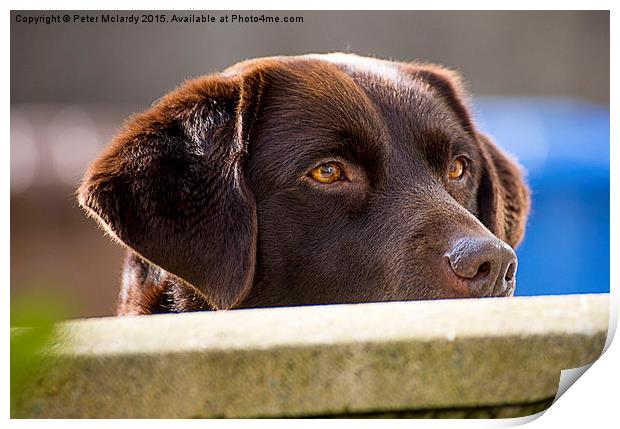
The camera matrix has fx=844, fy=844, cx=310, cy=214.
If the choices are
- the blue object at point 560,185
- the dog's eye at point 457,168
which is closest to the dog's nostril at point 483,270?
the blue object at point 560,185

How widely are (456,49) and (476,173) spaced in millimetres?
296

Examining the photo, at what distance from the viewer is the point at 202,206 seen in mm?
1656

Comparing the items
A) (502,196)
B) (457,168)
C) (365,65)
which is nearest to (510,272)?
(457,168)

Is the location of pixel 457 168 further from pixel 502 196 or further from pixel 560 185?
pixel 560 185

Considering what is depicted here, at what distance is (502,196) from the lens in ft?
6.93

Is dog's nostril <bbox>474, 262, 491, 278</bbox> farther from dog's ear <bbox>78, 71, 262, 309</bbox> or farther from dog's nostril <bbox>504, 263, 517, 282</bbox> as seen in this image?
dog's ear <bbox>78, 71, 262, 309</bbox>

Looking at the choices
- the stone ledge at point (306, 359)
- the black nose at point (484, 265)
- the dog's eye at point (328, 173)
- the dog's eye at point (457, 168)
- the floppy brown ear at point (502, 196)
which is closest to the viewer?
the stone ledge at point (306, 359)

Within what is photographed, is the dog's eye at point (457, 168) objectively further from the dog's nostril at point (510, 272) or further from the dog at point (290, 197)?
the dog's nostril at point (510, 272)

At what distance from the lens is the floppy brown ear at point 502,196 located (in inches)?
80.2

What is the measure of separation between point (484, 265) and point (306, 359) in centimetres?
44

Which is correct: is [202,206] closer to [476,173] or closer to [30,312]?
[476,173]

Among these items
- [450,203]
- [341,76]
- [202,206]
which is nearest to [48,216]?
[202,206]

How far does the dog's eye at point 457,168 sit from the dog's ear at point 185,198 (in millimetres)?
488

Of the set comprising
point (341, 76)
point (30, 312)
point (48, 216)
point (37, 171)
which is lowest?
point (48, 216)
